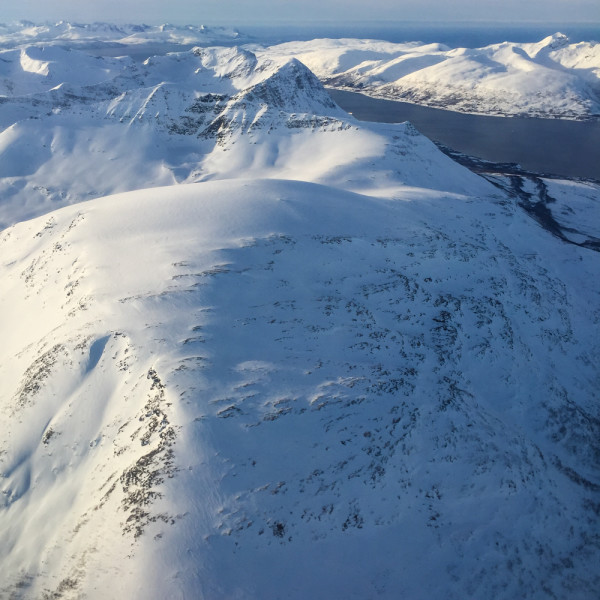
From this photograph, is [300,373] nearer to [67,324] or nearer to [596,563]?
[67,324]

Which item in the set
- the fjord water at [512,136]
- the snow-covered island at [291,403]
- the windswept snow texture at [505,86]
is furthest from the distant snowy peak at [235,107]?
the windswept snow texture at [505,86]

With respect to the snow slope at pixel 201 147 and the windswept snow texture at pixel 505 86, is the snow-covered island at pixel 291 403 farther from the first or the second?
the windswept snow texture at pixel 505 86

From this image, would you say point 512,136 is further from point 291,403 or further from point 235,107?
point 291,403

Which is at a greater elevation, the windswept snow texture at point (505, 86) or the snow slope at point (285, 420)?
the snow slope at point (285, 420)

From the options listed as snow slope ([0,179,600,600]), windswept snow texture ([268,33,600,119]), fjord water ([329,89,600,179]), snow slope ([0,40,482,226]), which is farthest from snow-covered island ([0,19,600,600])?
windswept snow texture ([268,33,600,119])

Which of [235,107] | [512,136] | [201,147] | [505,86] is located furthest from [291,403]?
[505,86]

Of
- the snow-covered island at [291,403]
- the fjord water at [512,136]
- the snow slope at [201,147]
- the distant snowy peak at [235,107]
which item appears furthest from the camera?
the fjord water at [512,136]

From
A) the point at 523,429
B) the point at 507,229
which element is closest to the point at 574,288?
the point at 507,229

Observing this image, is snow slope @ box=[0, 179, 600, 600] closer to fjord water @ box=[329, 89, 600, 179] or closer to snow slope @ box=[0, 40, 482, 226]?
snow slope @ box=[0, 40, 482, 226]
